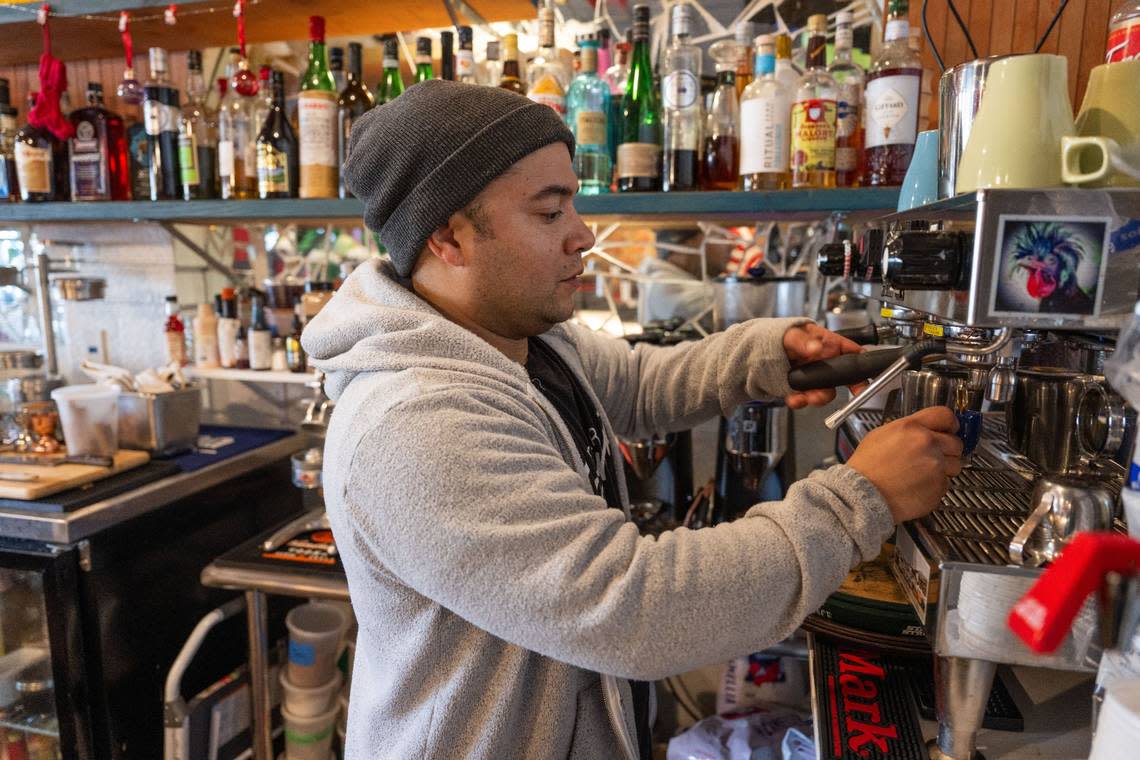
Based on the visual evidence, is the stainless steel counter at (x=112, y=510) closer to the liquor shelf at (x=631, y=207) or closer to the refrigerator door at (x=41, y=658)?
the refrigerator door at (x=41, y=658)

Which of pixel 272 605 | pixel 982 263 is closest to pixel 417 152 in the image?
pixel 982 263

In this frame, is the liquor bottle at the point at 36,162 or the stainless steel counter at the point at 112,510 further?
the liquor bottle at the point at 36,162

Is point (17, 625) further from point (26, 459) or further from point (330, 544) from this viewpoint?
point (330, 544)

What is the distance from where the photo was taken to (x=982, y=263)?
0.54 metres

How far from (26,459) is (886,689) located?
1518mm

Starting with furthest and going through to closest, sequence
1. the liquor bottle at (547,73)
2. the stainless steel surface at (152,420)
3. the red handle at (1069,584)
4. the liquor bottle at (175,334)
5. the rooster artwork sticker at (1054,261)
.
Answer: the liquor bottle at (175,334) → the stainless steel surface at (152,420) → the liquor bottle at (547,73) → the rooster artwork sticker at (1054,261) → the red handle at (1069,584)

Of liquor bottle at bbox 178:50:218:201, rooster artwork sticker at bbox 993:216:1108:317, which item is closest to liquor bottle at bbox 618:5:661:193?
rooster artwork sticker at bbox 993:216:1108:317

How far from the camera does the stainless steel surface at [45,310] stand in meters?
1.82

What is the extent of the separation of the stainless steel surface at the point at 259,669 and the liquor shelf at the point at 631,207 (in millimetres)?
697

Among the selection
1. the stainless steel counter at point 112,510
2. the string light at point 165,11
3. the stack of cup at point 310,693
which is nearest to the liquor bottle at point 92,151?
the string light at point 165,11

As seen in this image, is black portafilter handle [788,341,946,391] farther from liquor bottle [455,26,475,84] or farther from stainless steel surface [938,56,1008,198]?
liquor bottle [455,26,475,84]

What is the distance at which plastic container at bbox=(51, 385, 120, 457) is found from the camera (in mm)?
1438

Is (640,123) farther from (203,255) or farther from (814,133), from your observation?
(203,255)

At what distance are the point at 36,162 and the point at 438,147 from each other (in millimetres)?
1350
